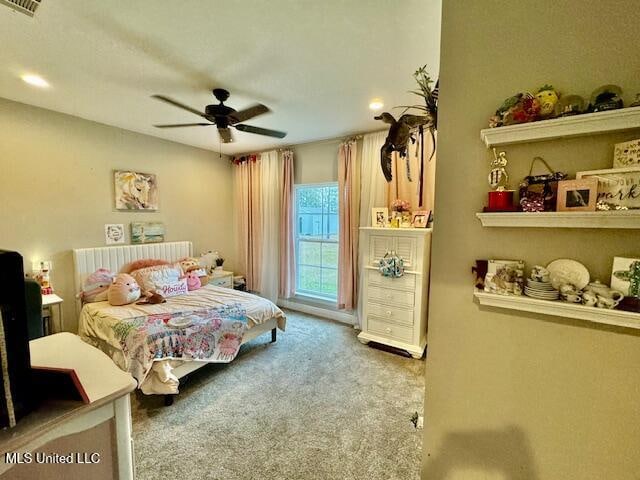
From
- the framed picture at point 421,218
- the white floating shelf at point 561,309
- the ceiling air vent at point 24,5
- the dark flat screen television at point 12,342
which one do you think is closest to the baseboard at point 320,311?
the framed picture at point 421,218

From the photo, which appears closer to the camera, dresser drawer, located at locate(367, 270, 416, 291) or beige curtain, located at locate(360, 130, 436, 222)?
dresser drawer, located at locate(367, 270, 416, 291)

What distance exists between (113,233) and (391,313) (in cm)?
353

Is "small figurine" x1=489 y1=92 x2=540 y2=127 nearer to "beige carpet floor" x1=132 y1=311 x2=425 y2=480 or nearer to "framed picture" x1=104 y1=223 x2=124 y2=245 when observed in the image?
"beige carpet floor" x1=132 y1=311 x2=425 y2=480

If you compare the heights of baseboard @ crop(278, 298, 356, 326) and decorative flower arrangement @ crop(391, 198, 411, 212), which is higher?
decorative flower arrangement @ crop(391, 198, 411, 212)

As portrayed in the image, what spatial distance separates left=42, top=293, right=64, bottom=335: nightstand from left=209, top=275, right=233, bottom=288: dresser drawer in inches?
62.4

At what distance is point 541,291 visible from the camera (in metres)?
0.87

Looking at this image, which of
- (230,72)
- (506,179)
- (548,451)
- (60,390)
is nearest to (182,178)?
(230,72)

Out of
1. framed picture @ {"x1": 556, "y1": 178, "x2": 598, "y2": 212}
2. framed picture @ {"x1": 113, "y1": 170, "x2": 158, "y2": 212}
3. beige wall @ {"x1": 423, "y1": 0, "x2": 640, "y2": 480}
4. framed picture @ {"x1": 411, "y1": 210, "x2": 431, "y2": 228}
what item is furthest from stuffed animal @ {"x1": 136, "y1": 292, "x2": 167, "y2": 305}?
framed picture @ {"x1": 556, "y1": 178, "x2": 598, "y2": 212}

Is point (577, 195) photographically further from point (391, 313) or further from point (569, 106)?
point (391, 313)

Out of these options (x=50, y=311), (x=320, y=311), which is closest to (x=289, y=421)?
(x=320, y=311)

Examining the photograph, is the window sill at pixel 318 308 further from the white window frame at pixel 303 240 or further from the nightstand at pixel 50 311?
the nightstand at pixel 50 311

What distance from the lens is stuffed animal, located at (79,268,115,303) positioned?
2838 mm

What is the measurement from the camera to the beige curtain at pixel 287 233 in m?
3.95

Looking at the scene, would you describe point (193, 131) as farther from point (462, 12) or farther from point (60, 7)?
point (462, 12)
